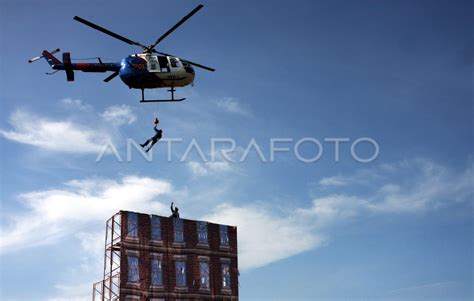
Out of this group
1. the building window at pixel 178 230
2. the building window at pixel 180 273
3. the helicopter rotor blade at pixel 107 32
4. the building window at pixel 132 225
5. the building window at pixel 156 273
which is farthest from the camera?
the building window at pixel 178 230

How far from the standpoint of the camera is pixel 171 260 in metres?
43.2

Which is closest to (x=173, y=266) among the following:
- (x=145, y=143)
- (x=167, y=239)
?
(x=167, y=239)

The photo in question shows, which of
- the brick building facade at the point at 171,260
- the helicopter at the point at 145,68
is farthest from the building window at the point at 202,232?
the helicopter at the point at 145,68

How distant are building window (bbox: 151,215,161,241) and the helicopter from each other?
36.4 ft

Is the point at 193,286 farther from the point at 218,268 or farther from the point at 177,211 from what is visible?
the point at 177,211

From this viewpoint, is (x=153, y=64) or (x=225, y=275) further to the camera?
(x=225, y=275)

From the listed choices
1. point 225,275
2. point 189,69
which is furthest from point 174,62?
point 225,275

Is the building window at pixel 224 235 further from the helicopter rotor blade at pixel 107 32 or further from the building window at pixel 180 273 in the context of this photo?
the helicopter rotor blade at pixel 107 32

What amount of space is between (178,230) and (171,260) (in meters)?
2.33

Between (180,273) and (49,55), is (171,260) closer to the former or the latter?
(180,273)

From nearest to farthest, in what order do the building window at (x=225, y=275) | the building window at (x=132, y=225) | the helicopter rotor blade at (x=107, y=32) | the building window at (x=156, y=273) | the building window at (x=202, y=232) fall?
1. the helicopter rotor blade at (x=107, y=32)
2. the building window at (x=156, y=273)
3. the building window at (x=132, y=225)
4. the building window at (x=225, y=275)
5. the building window at (x=202, y=232)

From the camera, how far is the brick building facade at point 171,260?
41184mm

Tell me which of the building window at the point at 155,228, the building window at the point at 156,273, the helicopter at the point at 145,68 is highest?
the helicopter at the point at 145,68

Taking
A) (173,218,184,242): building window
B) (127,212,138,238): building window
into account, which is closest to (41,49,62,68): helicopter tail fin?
(127,212,138,238): building window
